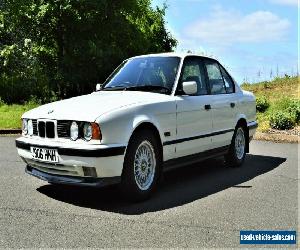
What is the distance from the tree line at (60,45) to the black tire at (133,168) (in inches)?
616

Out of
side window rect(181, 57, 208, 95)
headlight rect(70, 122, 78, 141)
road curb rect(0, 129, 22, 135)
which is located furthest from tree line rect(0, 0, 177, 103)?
headlight rect(70, 122, 78, 141)

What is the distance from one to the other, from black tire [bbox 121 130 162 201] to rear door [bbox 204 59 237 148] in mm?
1608

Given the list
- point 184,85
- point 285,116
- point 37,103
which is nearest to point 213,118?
point 184,85

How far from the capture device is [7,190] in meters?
6.51

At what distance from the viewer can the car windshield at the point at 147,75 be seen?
6.73 meters

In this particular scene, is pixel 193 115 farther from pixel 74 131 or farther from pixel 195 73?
pixel 74 131

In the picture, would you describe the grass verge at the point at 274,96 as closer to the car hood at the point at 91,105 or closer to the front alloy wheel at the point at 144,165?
the car hood at the point at 91,105

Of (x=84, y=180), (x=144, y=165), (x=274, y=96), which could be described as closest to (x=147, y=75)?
(x=144, y=165)

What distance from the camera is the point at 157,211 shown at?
5.54 m

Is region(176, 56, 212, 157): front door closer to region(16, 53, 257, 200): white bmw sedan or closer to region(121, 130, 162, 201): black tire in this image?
region(16, 53, 257, 200): white bmw sedan

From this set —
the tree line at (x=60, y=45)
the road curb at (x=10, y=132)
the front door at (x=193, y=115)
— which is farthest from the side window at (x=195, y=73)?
the tree line at (x=60, y=45)

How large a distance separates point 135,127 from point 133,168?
0.47 meters

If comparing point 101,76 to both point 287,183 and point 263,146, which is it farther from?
point 287,183

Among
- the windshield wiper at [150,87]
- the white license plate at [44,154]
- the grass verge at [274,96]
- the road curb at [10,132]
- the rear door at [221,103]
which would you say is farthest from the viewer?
the grass verge at [274,96]
